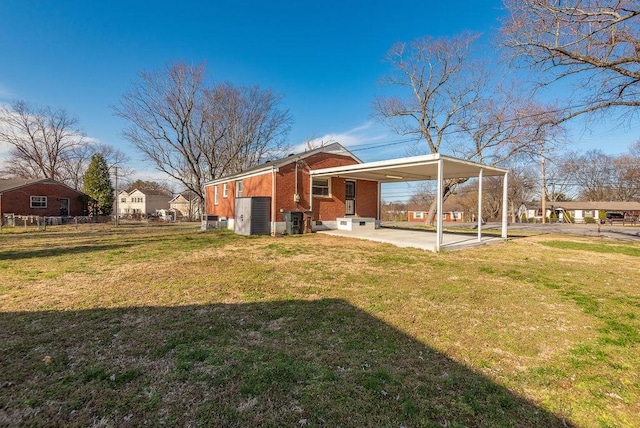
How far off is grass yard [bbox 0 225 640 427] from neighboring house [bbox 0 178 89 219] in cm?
2529

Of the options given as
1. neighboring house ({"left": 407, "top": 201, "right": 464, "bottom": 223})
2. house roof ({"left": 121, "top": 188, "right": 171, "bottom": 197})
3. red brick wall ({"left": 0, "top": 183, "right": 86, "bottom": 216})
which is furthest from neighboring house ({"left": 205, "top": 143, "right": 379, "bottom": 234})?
house roof ({"left": 121, "top": 188, "right": 171, "bottom": 197})

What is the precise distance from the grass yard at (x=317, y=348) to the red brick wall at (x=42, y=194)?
25264mm

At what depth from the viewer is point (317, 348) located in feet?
9.92

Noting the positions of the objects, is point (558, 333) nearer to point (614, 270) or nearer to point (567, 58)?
point (614, 270)

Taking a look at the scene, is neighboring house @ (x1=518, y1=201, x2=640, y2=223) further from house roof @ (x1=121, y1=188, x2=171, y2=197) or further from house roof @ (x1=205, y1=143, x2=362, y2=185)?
house roof @ (x1=121, y1=188, x2=171, y2=197)

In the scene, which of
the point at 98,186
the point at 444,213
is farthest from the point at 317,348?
the point at 444,213

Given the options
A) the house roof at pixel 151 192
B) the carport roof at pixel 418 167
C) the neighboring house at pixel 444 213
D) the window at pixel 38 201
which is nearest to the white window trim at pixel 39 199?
the window at pixel 38 201

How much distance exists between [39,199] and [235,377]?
108 feet

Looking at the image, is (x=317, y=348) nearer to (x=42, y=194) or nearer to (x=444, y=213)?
(x=42, y=194)

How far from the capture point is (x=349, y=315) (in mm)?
3922

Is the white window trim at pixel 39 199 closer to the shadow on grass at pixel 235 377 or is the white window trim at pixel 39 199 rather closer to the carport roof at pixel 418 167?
the carport roof at pixel 418 167

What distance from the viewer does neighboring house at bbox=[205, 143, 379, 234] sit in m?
13.3

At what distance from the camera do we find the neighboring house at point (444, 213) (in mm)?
48463

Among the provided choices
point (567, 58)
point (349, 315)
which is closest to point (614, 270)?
point (567, 58)
